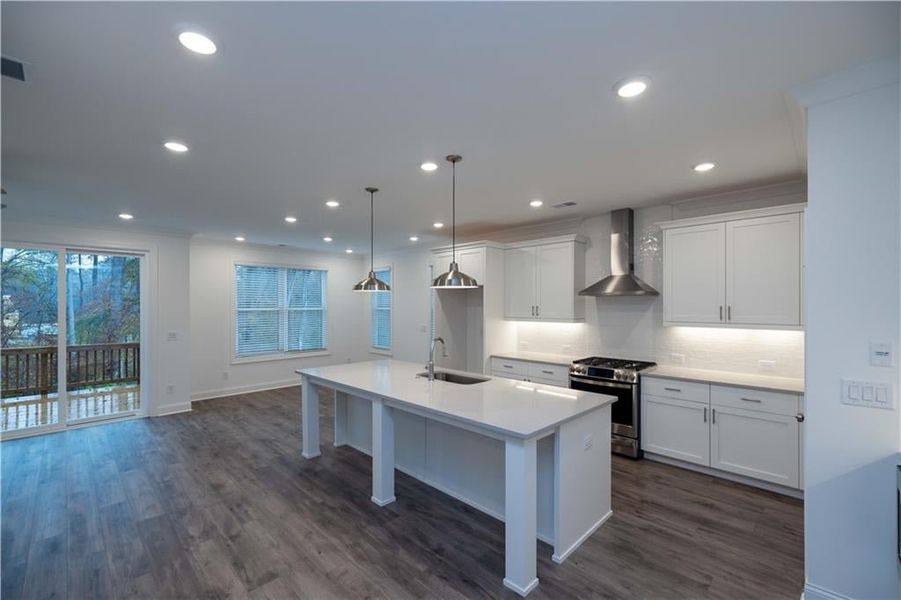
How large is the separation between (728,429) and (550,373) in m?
1.71

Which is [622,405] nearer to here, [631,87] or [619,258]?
[619,258]

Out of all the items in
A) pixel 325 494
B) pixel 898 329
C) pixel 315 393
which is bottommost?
pixel 325 494

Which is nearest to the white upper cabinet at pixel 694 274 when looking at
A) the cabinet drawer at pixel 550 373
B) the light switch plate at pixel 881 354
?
the cabinet drawer at pixel 550 373

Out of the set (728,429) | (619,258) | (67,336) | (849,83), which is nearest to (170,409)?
(67,336)

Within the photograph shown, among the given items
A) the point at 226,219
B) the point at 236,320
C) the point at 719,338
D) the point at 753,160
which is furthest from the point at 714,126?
the point at 236,320

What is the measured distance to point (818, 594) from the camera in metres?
1.94

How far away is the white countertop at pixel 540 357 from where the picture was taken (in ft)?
15.2

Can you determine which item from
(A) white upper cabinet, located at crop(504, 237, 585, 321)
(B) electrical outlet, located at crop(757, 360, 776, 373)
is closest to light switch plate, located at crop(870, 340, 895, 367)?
(B) electrical outlet, located at crop(757, 360, 776, 373)

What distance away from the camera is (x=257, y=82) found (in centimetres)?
188

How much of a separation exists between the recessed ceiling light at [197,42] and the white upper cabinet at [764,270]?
13.0 ft

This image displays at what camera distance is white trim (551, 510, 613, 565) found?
2391 millimetres

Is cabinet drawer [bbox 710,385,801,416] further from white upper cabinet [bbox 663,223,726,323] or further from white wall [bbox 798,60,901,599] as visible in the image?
white wall [bbox 798,60,901,599]

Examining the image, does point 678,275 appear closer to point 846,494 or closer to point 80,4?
point 846,494

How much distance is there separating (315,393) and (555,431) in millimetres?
2660
